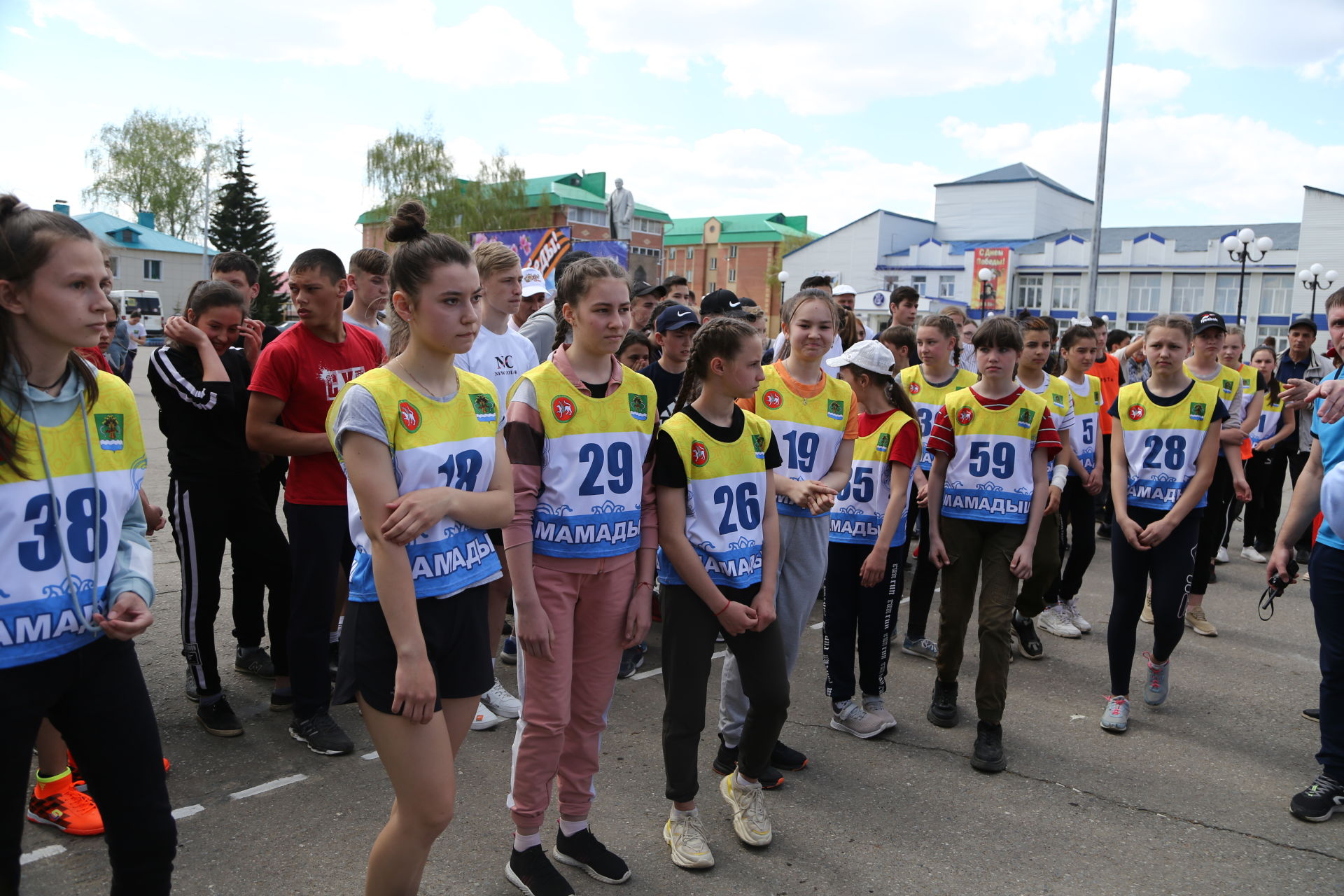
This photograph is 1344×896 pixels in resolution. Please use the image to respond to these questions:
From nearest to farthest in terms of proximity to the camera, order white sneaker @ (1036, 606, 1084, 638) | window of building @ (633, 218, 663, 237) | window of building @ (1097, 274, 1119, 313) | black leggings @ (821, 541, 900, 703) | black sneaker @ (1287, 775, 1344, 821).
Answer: black sneaker @ (1287, 775, 1344, 821)
black leggings @ (821, 541, 900, 703)
white sneaker @ (1036, 606, 1084, 638)
window of building @ (1097, 274, 1119, 313)
window of building @ (633, 218, 663, 237)

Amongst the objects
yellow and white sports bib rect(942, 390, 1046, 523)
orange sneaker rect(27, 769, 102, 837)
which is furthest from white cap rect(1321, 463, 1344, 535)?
orange sneaker rect(27, 769, 102, 837)

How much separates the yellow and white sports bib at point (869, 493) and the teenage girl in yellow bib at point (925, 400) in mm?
931

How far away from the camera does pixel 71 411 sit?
215 centimetres

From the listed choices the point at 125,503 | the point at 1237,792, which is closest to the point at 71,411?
the point at 125,503

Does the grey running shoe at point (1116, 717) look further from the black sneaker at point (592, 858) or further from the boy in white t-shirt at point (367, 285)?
the boy in white t-shirt at point (367, 285)

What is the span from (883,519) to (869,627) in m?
0.56

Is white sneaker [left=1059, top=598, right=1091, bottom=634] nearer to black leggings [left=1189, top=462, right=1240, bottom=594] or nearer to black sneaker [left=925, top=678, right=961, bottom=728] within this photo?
black leggings [left=1189, top=462, right=1240, bottom=594]

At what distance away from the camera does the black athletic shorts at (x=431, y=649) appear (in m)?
2.32

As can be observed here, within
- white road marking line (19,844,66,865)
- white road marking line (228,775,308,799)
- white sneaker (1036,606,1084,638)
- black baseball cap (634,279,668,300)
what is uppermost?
black baseball cap (634,279,668,300)

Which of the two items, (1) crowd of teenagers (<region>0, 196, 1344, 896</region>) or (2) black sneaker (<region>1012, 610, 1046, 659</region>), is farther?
(2) black sneaker (<region>1012, 610, 1046, 659</region>)

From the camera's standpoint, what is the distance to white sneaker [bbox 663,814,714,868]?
3.23m

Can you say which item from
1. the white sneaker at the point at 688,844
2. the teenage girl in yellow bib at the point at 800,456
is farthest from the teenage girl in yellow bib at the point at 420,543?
the teenage girl in yellow bib at the point at 800,456

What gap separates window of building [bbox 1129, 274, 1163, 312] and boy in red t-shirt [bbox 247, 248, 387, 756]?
216ft

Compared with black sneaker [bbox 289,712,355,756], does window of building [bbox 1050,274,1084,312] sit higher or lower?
higher
